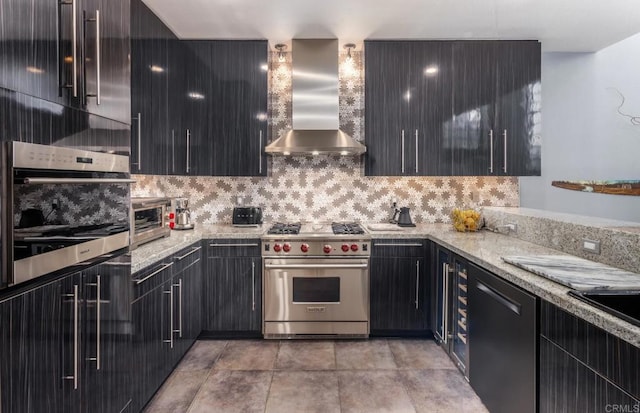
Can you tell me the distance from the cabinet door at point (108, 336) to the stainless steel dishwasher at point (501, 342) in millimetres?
1800

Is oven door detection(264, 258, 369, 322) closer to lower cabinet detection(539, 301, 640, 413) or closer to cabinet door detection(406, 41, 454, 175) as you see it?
cabinet door detection(406, 41, 454, 175)

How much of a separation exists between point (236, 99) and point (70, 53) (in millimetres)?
2117

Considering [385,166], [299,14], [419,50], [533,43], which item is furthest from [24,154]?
[533,43]

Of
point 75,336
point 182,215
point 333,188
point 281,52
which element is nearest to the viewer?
point 75,336

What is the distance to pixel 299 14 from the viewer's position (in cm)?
300

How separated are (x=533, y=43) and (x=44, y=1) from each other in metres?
3.63

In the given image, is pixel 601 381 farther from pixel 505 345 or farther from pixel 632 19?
pixel 632 19

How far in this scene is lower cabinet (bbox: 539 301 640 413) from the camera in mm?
1106

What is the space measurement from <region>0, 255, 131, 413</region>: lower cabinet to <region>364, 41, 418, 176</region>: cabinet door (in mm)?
2382

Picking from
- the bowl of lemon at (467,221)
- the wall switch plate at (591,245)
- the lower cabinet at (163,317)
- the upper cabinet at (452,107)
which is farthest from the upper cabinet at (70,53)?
the bowl of lemon at (467,221)

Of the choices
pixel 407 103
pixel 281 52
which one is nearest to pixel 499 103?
pixel 407 103

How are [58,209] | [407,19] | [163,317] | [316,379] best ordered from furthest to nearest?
[407,19] → [316,379] → [163,317] → [58,209]

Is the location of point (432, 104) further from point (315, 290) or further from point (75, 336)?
point (75, 336)

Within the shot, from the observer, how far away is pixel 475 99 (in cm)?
346
